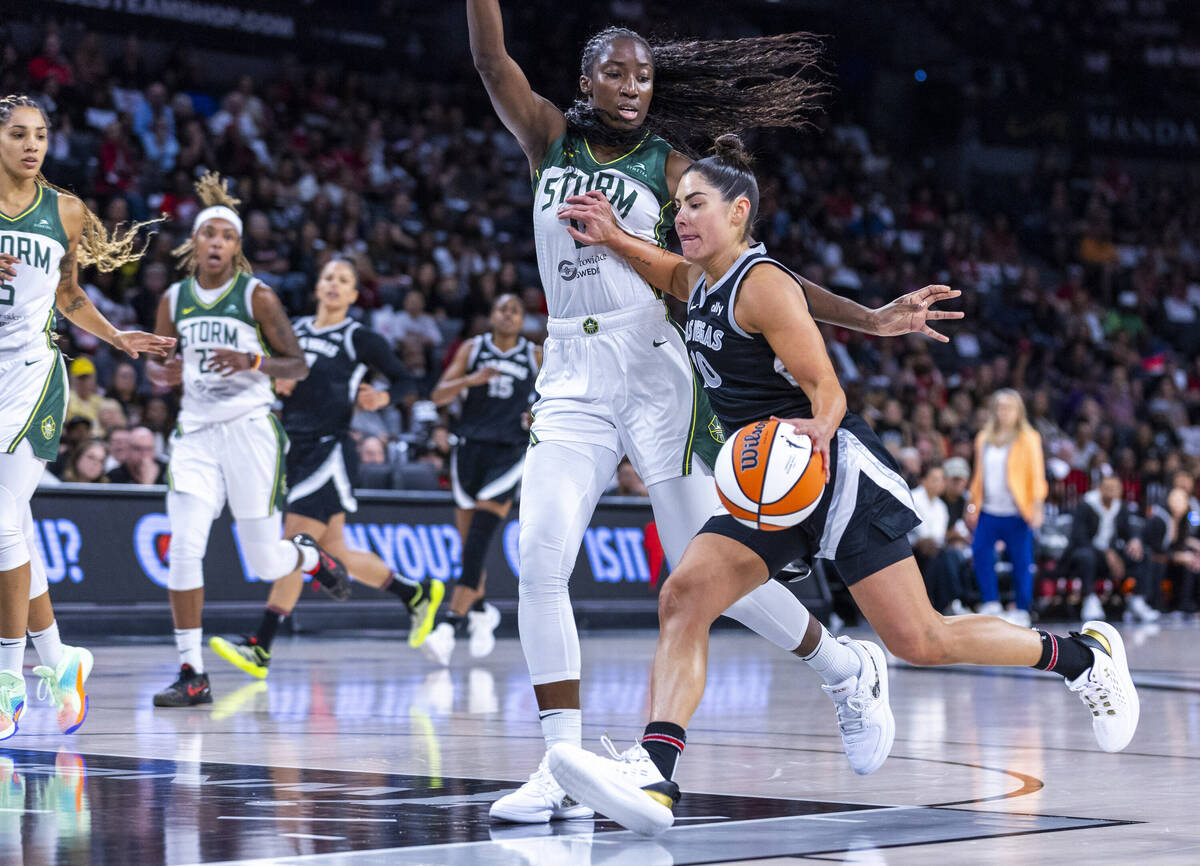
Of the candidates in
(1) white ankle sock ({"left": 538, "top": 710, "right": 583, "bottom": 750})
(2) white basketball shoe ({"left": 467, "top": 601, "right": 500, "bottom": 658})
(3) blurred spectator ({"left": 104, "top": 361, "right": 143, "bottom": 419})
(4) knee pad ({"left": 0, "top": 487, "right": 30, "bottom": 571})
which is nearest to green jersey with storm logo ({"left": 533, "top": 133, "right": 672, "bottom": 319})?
(1) white ankle sock ({"left": 538, "top": 710, "right": 583, "bottom": 750})

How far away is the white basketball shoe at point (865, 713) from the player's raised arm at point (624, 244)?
1181mm

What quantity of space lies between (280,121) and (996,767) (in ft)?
Answer: 46.8

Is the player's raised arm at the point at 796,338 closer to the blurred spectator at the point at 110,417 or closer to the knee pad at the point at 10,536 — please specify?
the knee pad at the point at 10,536

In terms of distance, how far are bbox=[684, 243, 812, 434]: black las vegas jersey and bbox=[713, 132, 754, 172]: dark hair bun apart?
26 cm

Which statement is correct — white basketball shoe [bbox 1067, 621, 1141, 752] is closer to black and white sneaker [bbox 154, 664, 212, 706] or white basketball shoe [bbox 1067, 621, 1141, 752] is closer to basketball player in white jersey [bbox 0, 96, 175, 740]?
basketball player in white jersey [bbox 0, 96, 175, 740]

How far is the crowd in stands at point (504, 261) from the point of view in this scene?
1489 cm

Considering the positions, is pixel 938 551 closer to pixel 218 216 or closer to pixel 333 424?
pixel 333 424

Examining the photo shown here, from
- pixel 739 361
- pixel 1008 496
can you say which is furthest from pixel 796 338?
pixel 1008 496

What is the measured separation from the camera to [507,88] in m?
4.98

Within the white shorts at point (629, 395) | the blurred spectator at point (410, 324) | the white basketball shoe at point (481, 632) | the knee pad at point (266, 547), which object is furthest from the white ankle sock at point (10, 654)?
the blurred spectator at point (410, 324)

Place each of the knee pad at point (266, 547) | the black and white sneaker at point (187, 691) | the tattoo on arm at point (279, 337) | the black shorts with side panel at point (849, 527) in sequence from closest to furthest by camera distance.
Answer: the black shorts with side panel at point (849, 527) → the black and white sneaker at point (187, 691) → the tattoo on arm at point (279, 337) → the knee pad at point (266, 547)

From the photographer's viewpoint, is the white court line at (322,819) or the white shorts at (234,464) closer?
the white court line at (322,819)

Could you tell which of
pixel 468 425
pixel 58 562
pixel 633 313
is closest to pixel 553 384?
pixel 633 313

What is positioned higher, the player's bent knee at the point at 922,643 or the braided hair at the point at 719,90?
the braided hair at the point at 719,90
